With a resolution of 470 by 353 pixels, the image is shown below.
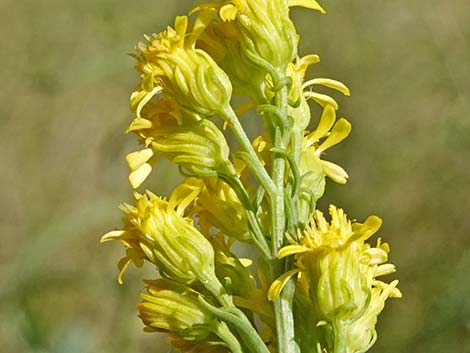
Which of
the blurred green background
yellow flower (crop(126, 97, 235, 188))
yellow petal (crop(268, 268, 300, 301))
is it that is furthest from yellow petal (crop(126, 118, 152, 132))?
the blurred green background

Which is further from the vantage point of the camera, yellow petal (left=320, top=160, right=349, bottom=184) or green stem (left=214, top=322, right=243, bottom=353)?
yellow petal (left=320, top=160, right=349, bottom=184)

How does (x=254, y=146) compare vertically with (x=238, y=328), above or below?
above

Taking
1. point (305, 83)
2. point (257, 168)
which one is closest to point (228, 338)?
point (257, 168)

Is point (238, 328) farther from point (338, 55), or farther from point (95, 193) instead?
point (95, 193)

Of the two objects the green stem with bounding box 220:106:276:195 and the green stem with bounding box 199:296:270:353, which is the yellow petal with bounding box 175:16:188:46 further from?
the green stem with bounding box 199:296:270:353

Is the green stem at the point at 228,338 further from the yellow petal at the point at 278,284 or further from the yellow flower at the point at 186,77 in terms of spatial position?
the yellow flower at the point at 186,77

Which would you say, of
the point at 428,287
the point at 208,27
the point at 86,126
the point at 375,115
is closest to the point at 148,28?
the point at 86,126
